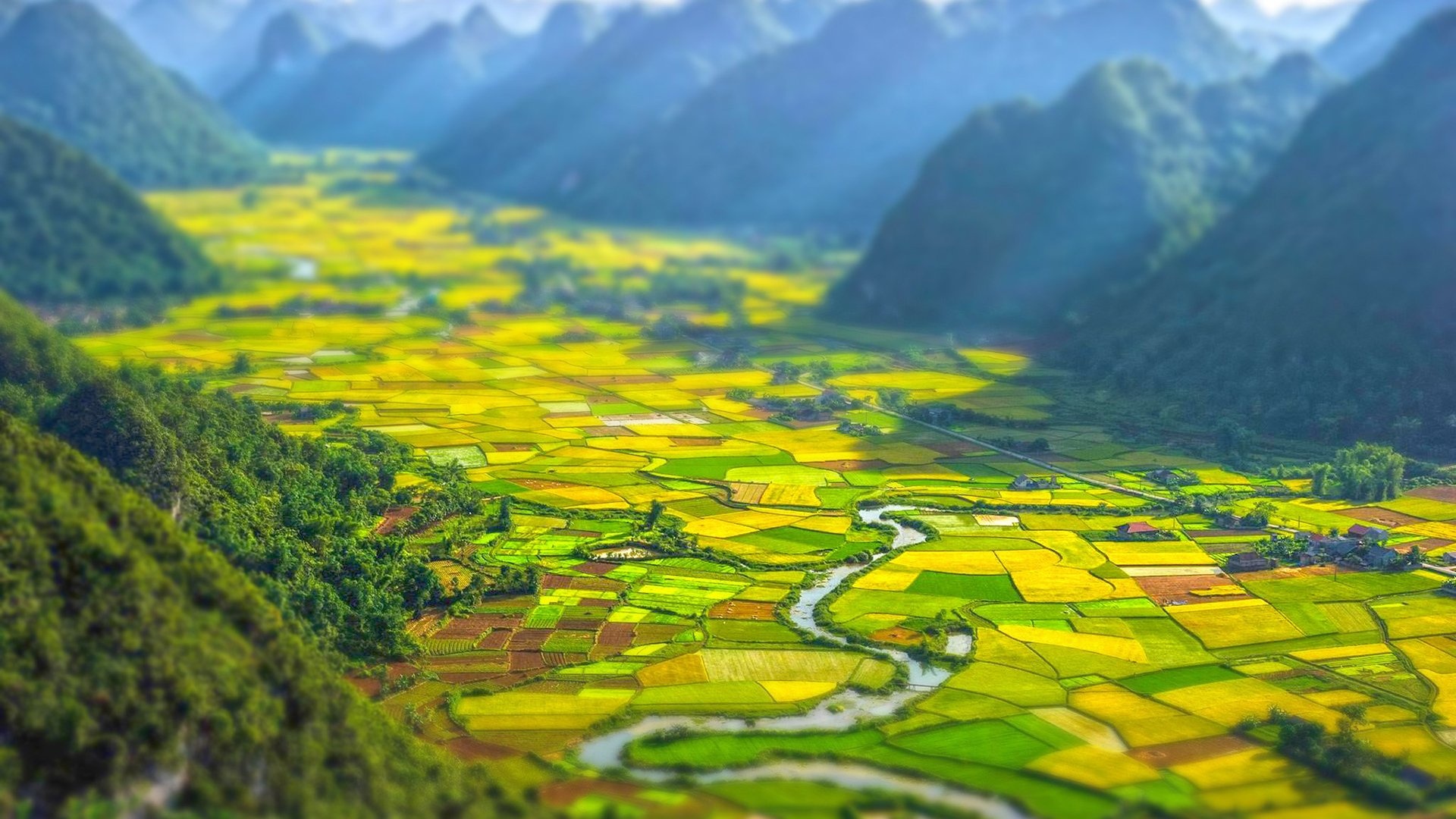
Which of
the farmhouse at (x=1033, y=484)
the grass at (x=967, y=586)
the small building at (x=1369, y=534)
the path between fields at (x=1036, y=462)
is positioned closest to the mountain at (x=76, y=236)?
the path between fields at (x=1036, y=462)

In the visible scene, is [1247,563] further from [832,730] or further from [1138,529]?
[832,730]

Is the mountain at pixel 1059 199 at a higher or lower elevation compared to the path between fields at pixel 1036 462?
higher

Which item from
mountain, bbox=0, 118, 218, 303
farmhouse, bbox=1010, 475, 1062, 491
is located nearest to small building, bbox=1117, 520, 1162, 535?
farmhouse, bbox=1010, 475, 1062, 491

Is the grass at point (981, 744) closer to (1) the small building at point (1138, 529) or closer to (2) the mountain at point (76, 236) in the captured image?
(1) the small building at point (1138, 529)

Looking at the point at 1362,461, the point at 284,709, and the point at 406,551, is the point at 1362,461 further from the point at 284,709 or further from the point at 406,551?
the point at 284,709

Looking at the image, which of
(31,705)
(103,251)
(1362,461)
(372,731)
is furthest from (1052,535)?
(103,251)
